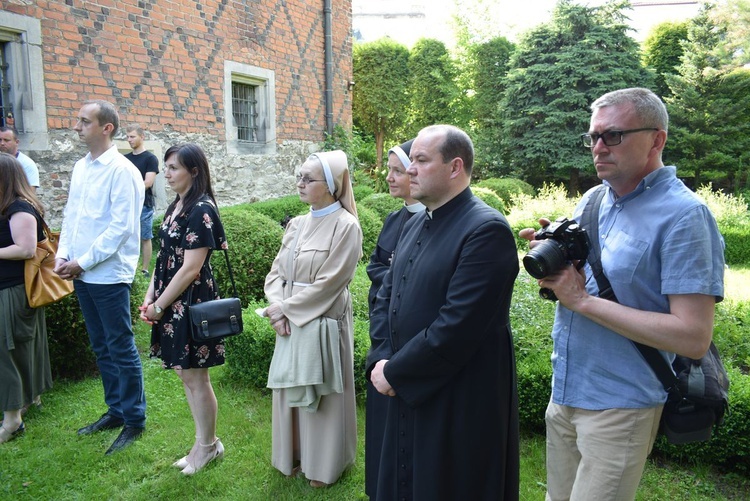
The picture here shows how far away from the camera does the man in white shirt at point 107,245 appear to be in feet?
13.3

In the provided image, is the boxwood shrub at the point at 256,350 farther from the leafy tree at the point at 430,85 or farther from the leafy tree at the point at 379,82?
the leafy tree at the point at 430,85

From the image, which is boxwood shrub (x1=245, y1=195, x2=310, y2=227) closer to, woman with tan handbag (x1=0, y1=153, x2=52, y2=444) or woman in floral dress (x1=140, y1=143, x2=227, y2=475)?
woman with tan handbag (x1=0, y1=153, x2=52, y2=444)

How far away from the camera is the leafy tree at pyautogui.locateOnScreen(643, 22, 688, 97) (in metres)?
22.4

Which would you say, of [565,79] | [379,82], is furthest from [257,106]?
[565,79]

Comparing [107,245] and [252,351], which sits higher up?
[107,245]

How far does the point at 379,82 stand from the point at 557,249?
20.7 m

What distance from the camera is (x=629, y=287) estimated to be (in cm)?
219

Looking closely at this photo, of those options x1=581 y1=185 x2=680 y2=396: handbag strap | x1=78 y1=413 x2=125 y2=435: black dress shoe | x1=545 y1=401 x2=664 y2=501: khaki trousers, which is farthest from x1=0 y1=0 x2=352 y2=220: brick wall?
x1=545 y1=401 x2=664 y2=501: khaki trousers

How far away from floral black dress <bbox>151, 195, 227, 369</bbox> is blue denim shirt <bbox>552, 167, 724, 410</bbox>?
2.29m

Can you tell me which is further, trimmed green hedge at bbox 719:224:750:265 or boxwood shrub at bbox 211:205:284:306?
trimmed green hedge at bbox 719:224:750:265

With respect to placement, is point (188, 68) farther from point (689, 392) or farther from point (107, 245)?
point (689, 392)

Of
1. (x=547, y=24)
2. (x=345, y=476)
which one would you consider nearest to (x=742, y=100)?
(x=547, y=24)

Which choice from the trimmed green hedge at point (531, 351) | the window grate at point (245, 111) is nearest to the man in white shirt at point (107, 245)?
the trimmed green hedge at point (531, 351)

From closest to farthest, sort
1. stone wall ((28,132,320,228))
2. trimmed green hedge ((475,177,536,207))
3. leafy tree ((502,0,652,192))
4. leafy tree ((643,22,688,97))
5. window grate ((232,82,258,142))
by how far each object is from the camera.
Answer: stone wall ((28,132,320,228)) → window grate ((232,82,258,142)) → trimmed green hedge ((475,177,536,207)) → leafy tree ((502,0,652,192)) → leafy tree ((643,22,688,97))
